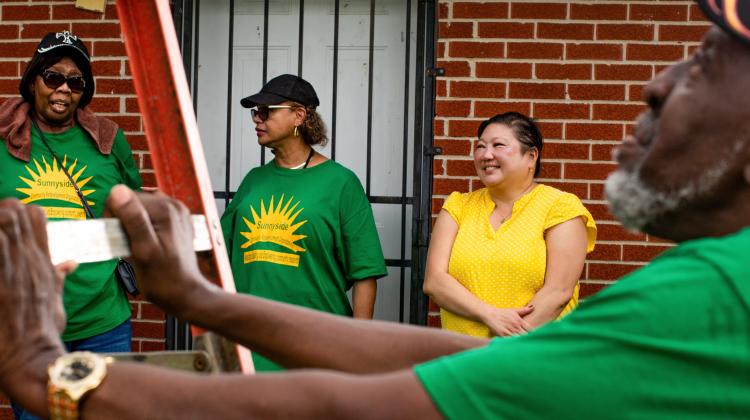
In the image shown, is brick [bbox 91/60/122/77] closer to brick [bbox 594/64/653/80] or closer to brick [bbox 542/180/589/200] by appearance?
brick [bbox 542/180/589/200]

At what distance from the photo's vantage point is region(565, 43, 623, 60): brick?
436 centimetres

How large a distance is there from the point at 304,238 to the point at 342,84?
1122 mm

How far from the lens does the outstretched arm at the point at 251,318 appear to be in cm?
141

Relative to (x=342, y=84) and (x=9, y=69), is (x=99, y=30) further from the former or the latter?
(x=342, y=84)

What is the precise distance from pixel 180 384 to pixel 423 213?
3273 mm

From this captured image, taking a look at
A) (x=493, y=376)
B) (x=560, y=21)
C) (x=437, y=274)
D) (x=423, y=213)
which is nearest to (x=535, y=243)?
(x=437, y=274)

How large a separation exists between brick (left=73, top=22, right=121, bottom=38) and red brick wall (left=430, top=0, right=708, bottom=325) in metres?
1.61

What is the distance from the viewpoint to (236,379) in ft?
4.02

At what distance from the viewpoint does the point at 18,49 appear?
4629 mm

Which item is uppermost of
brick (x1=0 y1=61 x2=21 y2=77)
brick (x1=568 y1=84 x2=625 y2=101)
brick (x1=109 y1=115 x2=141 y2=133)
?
brick (x1=0 y1=61 x2=21 y2=77)

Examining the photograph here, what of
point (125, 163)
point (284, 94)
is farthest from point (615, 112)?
point (125, 163)

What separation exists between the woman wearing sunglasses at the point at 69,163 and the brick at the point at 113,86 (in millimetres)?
559

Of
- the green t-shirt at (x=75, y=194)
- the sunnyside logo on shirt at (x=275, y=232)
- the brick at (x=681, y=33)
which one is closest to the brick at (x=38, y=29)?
the green t-shirt at (x=75, y=194)

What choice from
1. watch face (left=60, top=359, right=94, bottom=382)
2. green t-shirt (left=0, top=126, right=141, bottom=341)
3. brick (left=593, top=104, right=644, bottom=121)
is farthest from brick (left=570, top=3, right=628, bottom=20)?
watch face (left=60, top=359, right=94, bottom=382)
